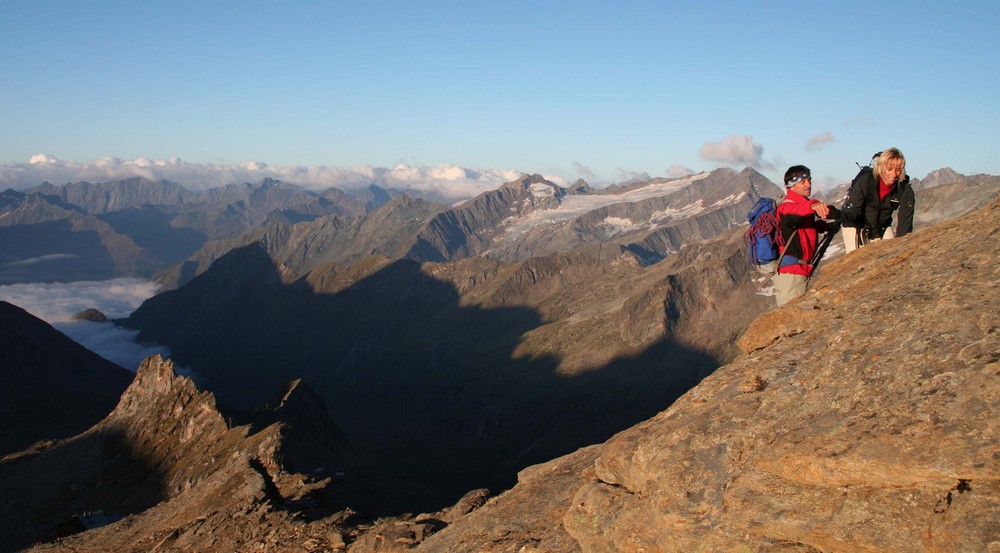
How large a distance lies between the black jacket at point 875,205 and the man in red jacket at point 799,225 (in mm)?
1277

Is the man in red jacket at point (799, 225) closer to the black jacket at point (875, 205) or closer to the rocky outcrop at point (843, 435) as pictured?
the rocky outcrop at point (843, 435)

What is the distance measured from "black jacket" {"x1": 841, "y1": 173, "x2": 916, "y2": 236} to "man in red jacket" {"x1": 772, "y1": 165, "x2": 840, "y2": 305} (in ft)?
4.19

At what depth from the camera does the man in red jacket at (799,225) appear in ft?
66.9

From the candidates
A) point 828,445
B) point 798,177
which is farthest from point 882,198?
point 828,445

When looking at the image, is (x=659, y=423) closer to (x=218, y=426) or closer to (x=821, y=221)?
(x=821, y=221)

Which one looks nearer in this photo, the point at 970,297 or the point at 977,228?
the point at 970,297

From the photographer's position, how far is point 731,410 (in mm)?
17156

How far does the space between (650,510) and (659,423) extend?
346cm

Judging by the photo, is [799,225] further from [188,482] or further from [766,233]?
[188,482]

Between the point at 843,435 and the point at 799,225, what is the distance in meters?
8.18

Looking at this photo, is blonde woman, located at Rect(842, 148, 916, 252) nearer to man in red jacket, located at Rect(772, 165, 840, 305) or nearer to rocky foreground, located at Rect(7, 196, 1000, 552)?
rocky foreground, located at Rect(7, 196, 1000, 552)

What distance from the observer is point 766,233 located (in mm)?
20969

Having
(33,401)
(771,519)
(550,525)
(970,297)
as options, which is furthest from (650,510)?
(33,401)

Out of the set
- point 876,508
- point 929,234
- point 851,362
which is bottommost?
point 876,508
